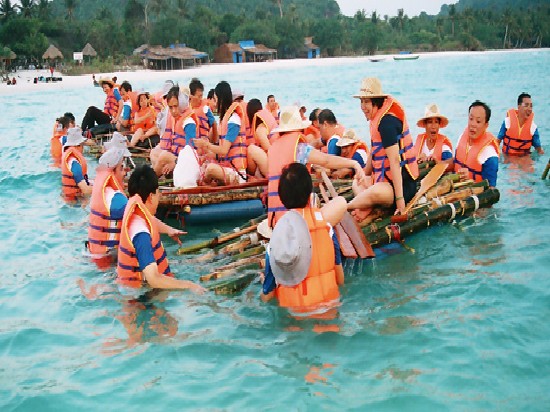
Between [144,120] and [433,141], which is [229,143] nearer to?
[433,141]

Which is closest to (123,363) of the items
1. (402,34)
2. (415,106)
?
(415,106)

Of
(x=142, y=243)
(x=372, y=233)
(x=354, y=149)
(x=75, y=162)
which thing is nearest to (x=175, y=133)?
(x=75, y=162)

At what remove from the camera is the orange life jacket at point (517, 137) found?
12.4 m

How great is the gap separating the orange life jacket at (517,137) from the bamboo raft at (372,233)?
15.2 feet

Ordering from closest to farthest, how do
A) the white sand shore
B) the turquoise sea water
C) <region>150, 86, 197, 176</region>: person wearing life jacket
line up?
1. the turquoise sea water
2. <region>150, 86, 197, 176</region>: person wearing life jacket
3. the white sand shore

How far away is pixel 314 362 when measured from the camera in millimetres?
5379

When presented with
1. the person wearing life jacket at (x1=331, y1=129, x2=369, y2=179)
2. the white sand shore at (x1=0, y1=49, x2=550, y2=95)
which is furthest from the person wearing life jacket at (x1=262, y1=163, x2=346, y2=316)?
the white sand shore at (x1=0, y1=49, x2=550, y2=95)

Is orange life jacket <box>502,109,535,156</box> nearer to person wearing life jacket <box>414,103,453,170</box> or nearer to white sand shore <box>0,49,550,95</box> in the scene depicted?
person wearing life jacket <box>414,103,453,170</box>

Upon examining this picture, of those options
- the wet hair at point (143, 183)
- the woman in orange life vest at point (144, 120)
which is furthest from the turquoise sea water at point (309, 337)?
the woman in orange life vest at point (144, 120)

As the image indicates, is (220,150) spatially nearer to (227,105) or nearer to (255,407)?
(227,105)

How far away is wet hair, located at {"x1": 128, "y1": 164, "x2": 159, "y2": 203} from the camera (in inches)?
234

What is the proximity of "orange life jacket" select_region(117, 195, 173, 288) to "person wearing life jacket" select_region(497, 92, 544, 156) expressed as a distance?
8.59 m

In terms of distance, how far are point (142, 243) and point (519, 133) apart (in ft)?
30.6

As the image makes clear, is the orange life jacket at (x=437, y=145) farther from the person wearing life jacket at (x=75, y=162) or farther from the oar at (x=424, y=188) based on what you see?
the person wearing life jacket at (x=75, y=162)
